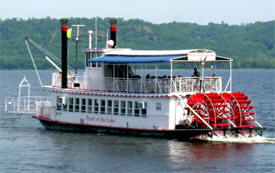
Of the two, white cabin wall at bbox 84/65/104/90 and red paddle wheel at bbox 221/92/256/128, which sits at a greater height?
white cabin wall at bbox 84/65/104/90

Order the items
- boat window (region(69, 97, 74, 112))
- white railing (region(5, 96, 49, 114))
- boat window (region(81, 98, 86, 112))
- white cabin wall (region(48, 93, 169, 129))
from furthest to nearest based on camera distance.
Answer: white railing (region(5, 96, 49, 114)), boat window (region(69, 97, 74, 112)), boat window (region(81, 98, 86, 112)), white cabin wall (region(48, 93, 169, 129))

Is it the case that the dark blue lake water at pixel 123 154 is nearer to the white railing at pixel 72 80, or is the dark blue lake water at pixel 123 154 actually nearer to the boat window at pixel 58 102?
the boat window at pixel 58 102

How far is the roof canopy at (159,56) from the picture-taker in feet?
134

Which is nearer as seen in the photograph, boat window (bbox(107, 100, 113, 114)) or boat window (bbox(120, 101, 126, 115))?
boat window (bbox(120, 101, 126, 115))

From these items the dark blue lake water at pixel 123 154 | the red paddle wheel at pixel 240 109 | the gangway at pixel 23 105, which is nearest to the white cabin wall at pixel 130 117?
the dark blue lake water at pixel 123 154

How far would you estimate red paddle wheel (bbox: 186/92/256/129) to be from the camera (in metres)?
40.5

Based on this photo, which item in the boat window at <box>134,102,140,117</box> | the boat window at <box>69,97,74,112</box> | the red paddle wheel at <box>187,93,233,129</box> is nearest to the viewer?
the red paddle wheel at <box>187,93,233,129</box>

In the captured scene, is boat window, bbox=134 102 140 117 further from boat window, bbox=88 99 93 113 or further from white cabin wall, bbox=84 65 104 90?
white cabin wall, bbox=84 65 104 90

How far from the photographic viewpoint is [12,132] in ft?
151

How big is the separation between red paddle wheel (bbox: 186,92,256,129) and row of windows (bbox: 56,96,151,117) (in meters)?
2.86

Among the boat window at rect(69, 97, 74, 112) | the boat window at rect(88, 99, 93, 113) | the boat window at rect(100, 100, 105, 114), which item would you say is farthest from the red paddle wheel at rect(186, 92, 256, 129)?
the boat window at rect(69, 97, 74, 112)

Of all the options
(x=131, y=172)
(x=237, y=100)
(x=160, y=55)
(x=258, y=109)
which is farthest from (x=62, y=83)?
(x=258, y=109)

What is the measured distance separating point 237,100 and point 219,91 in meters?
1.66

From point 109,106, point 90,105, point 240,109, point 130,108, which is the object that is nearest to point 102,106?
point 109,106
